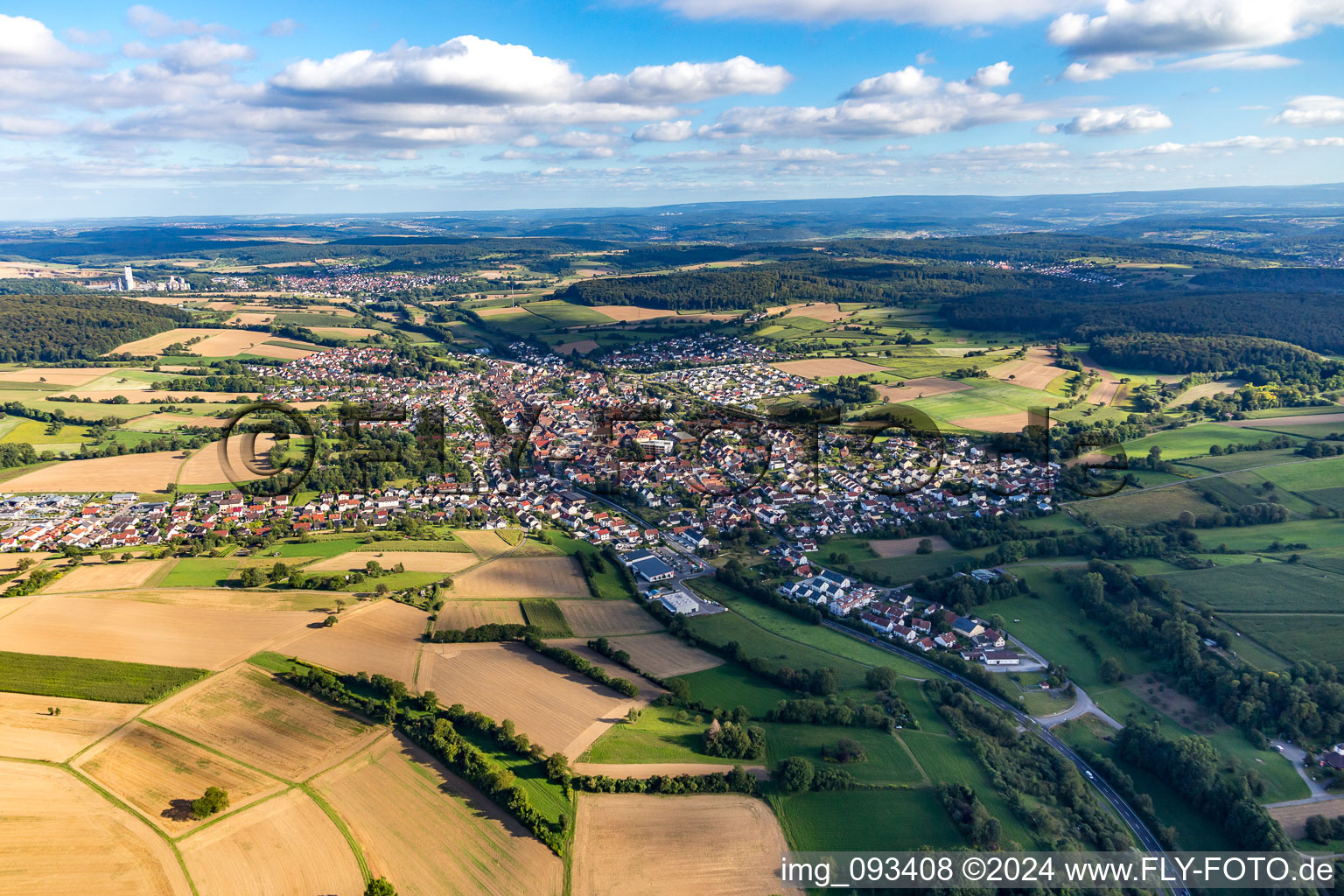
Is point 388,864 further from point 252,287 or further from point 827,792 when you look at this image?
point 252,287

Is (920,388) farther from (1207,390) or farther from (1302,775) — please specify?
(1302,775)

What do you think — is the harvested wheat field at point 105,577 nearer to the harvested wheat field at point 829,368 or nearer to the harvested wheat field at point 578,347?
the harvested wheat field at point 829,368

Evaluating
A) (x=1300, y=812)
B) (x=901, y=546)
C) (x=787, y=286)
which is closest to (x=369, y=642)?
(x=901, y=546)

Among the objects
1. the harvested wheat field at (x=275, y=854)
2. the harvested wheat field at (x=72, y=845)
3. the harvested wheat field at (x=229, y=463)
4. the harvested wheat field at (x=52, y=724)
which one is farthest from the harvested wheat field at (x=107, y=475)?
the harvested wheat field at (x=275, y=854)

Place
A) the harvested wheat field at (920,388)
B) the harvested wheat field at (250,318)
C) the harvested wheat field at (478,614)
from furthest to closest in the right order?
the harvested wheat field at (250,318)
the harvested wheat field at (920,388)
the harvested wheat field at (478,614)

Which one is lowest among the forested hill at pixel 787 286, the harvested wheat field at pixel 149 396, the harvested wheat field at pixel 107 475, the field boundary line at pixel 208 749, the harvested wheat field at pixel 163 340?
the field boundary line at pixel 208 749

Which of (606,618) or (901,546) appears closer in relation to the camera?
(606,618)
